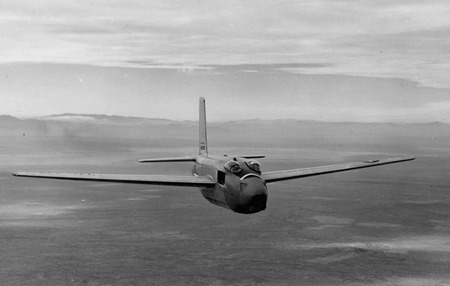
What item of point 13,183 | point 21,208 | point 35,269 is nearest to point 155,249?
point 35,269

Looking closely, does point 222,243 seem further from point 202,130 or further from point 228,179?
point 228,179

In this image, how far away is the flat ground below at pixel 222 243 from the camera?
5866 centimetres

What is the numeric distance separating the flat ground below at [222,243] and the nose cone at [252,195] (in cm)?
2253

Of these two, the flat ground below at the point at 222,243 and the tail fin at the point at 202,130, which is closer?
the tail fin at the point at 202,130

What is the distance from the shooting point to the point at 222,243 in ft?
237

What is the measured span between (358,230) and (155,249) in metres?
35.5

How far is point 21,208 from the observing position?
100m

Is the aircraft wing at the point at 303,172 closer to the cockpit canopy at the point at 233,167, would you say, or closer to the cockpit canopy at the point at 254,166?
the cockpit canopy at the point at 254,166

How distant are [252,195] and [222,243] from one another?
38473 mm

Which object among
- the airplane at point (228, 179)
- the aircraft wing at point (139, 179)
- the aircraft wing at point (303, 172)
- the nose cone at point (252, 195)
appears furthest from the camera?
the aircraft wing at point (303, 172)

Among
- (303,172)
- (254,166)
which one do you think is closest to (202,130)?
(303,172)

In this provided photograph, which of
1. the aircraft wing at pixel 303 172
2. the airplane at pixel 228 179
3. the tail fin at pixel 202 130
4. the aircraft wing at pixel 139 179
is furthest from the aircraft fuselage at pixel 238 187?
the tail fin at pixel 202 130

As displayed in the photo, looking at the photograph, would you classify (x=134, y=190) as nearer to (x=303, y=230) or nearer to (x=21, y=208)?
(x=21, y=208)

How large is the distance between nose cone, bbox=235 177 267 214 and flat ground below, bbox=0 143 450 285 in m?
22.5
